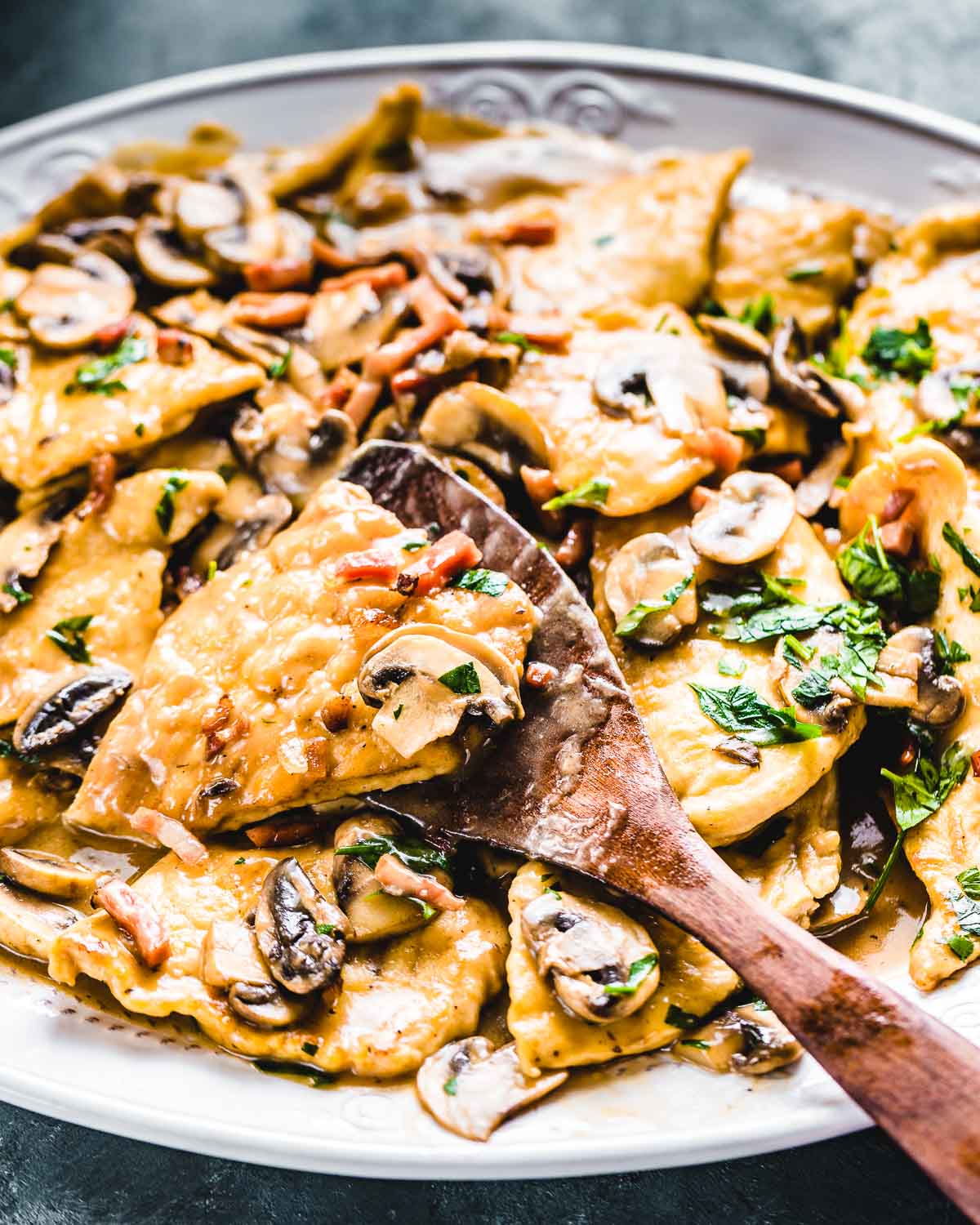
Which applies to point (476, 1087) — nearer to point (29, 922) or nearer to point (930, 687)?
point (29, 922)

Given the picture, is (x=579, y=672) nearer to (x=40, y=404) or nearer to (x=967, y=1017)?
(x=967, y=1017)

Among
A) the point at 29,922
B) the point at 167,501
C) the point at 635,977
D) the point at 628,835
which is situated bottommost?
the point at 29,922

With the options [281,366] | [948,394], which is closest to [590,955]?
[948,394]

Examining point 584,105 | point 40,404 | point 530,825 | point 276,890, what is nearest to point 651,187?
point 584,105

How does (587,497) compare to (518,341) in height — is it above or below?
below

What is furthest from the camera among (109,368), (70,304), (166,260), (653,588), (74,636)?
(166,260)

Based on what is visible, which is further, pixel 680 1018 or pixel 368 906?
pixel 368 906
